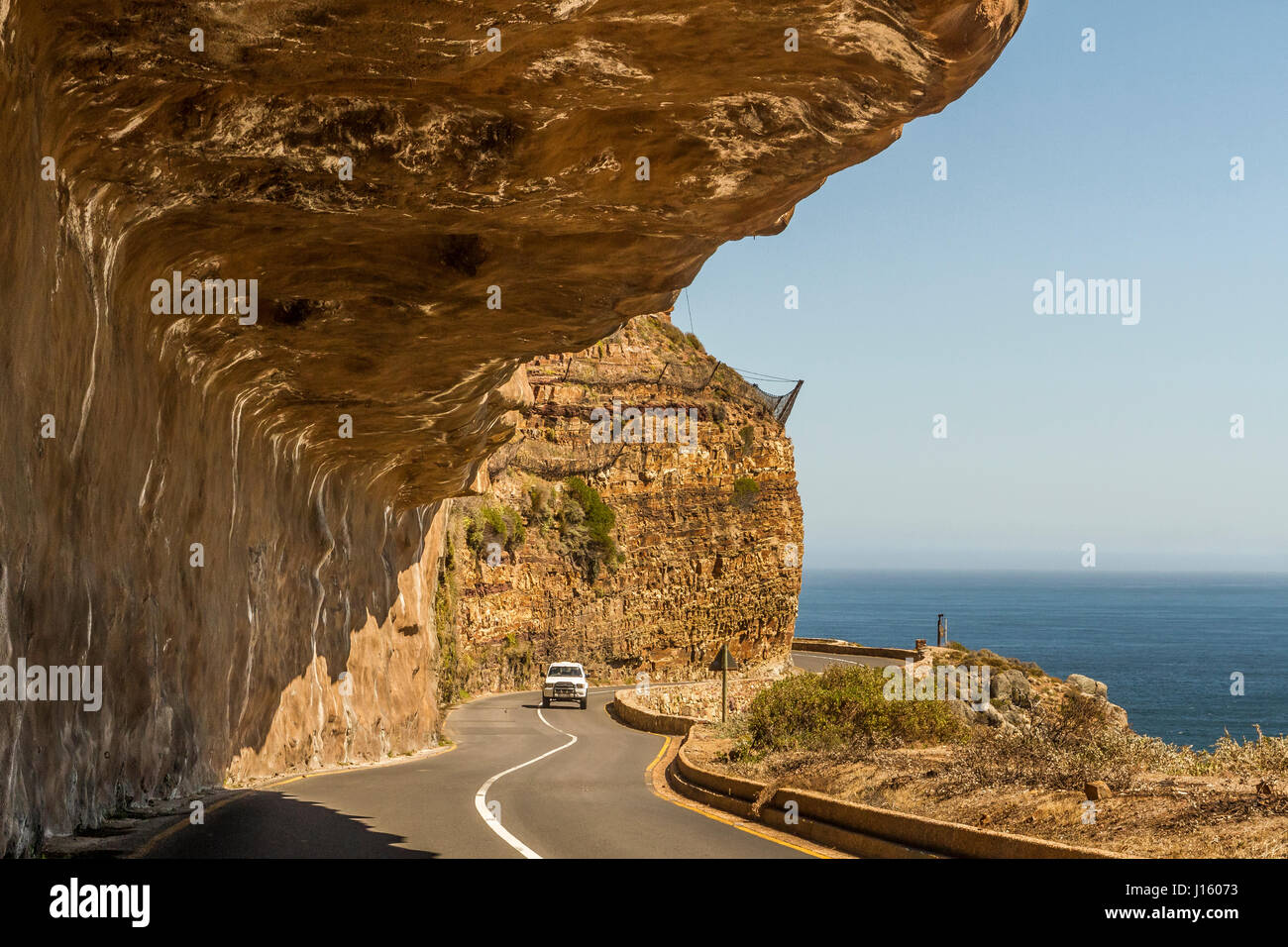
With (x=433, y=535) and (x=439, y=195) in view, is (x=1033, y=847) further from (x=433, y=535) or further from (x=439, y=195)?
(x=433, y=535)

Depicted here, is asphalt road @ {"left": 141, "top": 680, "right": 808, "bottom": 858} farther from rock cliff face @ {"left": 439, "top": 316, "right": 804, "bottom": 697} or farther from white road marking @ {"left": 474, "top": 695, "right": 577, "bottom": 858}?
rock cliff face @ {"left": 439, "top": 316, "right": 804, "bottom": 697}

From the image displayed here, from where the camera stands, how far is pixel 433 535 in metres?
31.0

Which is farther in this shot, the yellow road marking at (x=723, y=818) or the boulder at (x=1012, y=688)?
the boulder at (x=1012, y=688)

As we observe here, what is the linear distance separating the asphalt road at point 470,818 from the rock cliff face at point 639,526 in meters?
31.1

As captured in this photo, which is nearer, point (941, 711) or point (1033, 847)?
point (1033, 847)

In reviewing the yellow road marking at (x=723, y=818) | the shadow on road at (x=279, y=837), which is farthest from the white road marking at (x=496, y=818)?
the yellow road marking at (x=723, y=818)

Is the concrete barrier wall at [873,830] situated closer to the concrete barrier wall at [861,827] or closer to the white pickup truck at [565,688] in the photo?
the concrete barrier wall at [861,827]

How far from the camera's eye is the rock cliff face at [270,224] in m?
7.58

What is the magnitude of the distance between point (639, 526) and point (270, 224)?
49.7 meters

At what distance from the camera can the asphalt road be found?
1070 centimetres

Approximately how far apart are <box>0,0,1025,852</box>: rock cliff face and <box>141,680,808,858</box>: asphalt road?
1238 mm

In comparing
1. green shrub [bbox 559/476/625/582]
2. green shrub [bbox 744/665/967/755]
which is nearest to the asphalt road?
green shrub [bbox 744/665/967/755]
